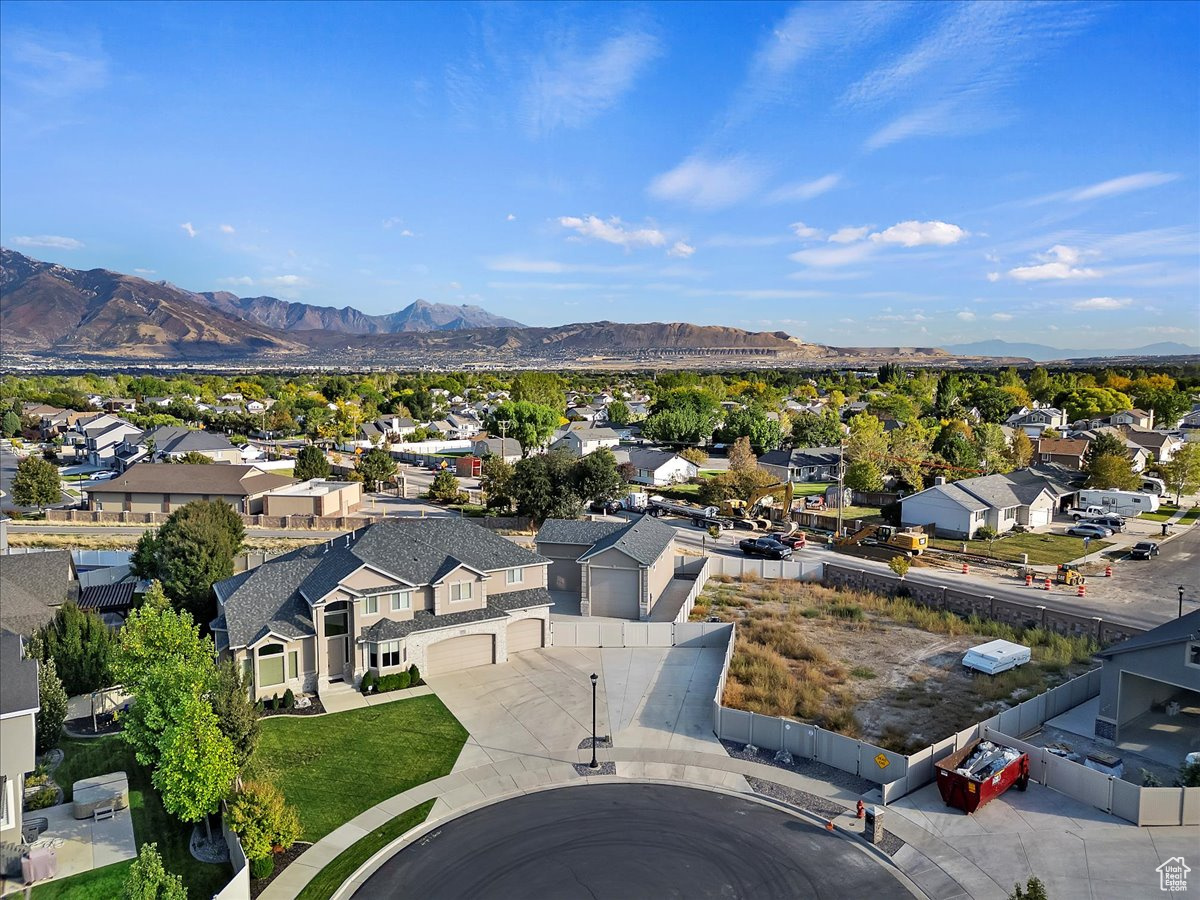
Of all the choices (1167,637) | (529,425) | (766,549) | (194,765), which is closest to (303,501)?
(766,549)

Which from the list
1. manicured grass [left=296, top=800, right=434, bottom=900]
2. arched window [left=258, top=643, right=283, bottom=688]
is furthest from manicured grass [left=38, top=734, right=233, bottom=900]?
arched window [left=258, top=643, right=283, bottom=688]

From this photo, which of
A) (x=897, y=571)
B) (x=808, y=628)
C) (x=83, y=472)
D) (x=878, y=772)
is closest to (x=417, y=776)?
(x=878, y=772)

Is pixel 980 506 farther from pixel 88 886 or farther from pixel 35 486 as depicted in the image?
pixel 35 486

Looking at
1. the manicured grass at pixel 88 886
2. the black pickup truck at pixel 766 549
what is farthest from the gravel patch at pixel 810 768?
the black pickup truck at pixel 766 549

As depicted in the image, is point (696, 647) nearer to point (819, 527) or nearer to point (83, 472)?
point (819, 527)

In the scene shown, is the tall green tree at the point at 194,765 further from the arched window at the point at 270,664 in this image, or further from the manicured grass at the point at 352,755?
the arched window at the point at 270,664

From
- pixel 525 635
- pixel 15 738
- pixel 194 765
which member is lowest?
pixel 525 635
